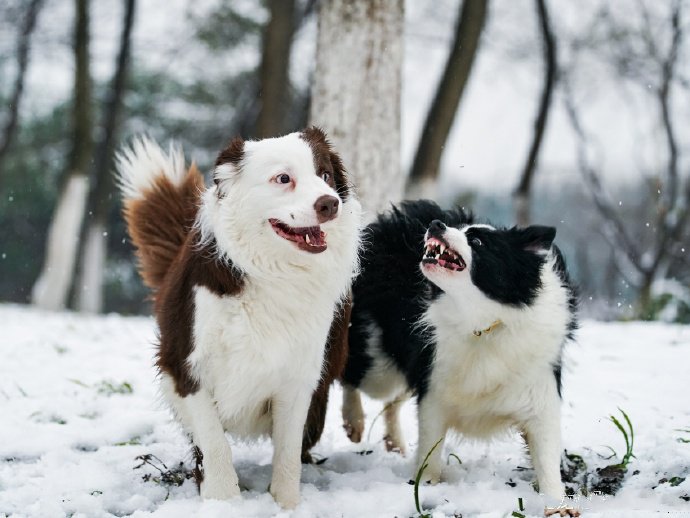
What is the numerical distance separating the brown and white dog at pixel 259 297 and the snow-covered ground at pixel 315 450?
0.34 meters

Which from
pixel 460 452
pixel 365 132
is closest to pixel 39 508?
pixel 460 452

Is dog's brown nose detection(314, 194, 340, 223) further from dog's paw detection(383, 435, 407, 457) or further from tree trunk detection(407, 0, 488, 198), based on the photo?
tree trunk detection(407, 0, 488, 198)

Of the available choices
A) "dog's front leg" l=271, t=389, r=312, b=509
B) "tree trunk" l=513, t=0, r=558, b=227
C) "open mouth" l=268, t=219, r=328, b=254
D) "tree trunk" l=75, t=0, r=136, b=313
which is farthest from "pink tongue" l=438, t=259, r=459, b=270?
"tree trunk" l=75, t=0, r=136, b=313

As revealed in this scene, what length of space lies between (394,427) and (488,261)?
150 cm

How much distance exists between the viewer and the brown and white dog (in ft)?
10.3

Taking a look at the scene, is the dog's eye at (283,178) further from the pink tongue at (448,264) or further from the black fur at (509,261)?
the black fur at (509,261)

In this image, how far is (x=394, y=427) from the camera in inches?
182

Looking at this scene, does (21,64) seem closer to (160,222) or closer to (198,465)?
(160,222)

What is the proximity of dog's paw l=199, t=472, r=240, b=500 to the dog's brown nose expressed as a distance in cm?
115

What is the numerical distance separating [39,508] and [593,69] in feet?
51.9

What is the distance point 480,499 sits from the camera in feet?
10.5

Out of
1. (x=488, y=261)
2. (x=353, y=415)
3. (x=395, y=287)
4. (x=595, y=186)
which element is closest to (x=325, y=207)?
(x=488, y=261)

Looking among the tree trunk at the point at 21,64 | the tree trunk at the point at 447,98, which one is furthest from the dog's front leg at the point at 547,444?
the tree trunk at the point at 21,64

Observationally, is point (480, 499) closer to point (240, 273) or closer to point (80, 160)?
point (240, 273)
